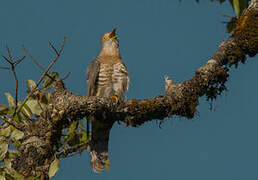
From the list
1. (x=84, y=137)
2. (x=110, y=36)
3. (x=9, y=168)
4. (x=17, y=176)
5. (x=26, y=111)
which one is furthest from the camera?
(x=110, y=36)

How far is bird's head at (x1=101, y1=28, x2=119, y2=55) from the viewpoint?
691 centimetres

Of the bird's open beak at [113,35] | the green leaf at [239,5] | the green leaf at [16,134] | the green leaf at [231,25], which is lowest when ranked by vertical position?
the green leaf at [16,134]

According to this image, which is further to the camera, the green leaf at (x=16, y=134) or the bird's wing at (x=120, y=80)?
the bird's wing at (x=120, y=80)

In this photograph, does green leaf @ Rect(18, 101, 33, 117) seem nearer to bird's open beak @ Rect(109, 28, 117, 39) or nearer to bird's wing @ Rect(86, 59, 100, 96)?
bird's wing @ Rect(86, 59, 100, 96)

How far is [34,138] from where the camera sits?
3.62m

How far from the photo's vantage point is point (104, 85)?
5.96 meters

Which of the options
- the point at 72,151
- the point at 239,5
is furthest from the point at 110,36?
the point at 239,5

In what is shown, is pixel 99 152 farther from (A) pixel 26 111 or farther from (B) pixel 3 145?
(B) pixel 3 145

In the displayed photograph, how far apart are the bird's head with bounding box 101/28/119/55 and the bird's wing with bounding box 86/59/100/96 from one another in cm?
78

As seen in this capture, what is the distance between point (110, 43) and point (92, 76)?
1.38 m

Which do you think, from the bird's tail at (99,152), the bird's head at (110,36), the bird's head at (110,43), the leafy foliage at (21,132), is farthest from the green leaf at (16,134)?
the bird's head at (110,36)

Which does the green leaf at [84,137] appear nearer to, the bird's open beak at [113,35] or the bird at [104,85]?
the bird at [104,85]

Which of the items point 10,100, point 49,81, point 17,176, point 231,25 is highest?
point 231,25

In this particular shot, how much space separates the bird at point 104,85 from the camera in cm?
543
